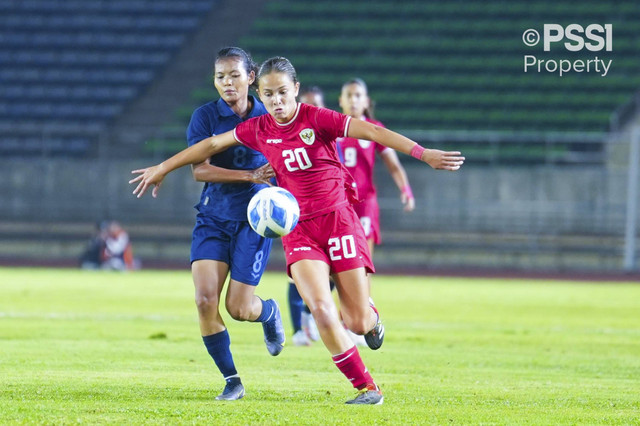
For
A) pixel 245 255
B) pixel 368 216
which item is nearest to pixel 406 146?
pixel 245 255

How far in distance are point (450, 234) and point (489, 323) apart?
12859 mm

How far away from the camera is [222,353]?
7062mm

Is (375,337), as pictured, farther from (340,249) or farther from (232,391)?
(232,391)

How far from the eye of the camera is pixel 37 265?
89.0 feet

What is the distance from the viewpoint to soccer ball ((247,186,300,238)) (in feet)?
21.8

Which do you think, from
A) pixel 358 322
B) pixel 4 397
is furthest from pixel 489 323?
pixel 4 397

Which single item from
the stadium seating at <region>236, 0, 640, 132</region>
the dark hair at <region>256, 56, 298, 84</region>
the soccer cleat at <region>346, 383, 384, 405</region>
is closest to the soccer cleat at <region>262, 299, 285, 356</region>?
the soccer cleat at <region>346, 383, 384, 405</region>

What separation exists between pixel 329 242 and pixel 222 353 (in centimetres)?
101

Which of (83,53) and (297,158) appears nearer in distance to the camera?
(297,158)

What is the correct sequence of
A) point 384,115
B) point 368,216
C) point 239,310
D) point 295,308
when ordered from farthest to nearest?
point 384,115
point 368,216
point 295,308
point 239,310

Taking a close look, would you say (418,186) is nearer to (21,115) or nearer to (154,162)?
(154,162)

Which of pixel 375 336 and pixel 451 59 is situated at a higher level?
pixel 451 59

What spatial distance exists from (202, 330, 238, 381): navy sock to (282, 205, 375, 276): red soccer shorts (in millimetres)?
669

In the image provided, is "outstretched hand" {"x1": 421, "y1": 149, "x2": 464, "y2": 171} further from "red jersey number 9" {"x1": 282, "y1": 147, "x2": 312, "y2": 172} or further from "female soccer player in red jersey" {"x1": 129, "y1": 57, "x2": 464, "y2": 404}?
"red jersey number 9" {"x1": 282, "y1": 147, "x2": 312, "y2": 172}
